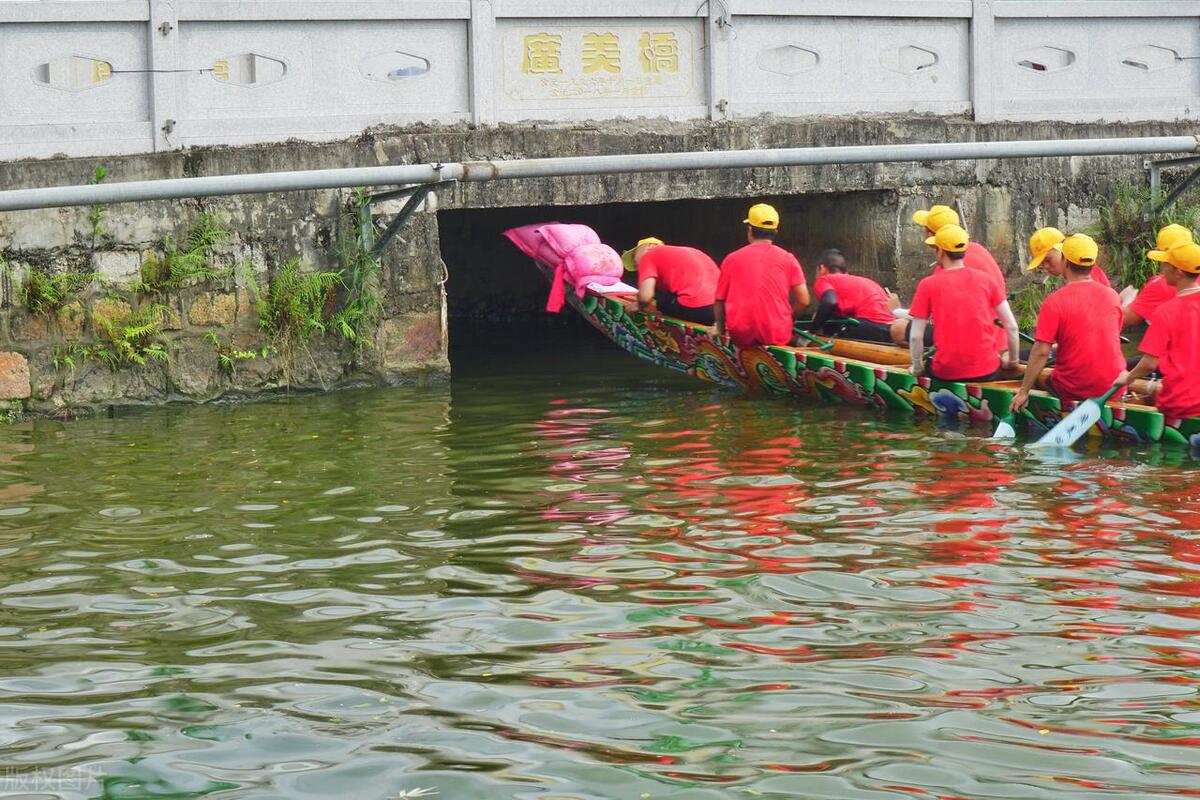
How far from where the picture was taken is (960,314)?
10.6 m

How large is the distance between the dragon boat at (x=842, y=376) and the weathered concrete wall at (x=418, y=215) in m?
1.11

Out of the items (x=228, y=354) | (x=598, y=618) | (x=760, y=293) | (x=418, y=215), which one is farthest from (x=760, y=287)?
(x=598, y=618)

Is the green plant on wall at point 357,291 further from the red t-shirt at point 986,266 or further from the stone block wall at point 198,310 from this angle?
the red t-shirt at point 986,266

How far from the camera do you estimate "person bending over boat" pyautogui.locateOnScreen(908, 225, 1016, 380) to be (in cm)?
1065

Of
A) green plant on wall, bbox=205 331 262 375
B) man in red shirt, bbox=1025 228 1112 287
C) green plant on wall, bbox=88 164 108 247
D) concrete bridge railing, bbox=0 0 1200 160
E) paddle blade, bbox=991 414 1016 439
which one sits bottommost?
paddle blade, bbox=991 414 1016 439

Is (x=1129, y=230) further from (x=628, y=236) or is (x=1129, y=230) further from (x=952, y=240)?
(x=628, y=236)

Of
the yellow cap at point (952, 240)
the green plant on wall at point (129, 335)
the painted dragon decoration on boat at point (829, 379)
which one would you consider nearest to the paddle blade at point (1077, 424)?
the painted dragon decoration on boat at point (829, 379)

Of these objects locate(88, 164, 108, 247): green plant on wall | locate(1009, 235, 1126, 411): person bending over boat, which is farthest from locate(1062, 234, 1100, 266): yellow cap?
locate(88, 164, 108, 247): green plant on wall

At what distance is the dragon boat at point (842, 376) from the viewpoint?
9695 mm

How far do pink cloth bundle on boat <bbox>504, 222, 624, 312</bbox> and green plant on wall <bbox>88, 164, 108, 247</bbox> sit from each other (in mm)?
3784

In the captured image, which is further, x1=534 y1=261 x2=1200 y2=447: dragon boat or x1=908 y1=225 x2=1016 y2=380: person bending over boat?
x1=908 y1=225 x2=1016 y2=380: person bending over boat

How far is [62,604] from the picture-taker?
21.7 feet

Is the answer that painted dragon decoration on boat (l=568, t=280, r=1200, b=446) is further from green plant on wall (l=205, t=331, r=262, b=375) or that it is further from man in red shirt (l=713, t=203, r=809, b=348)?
green plant on wall (l=205, t=331, r=262, b=375)

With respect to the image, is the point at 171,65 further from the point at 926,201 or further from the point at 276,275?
the point at 926,201
